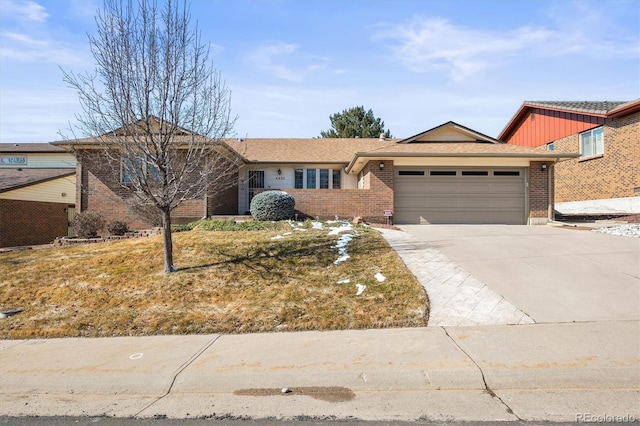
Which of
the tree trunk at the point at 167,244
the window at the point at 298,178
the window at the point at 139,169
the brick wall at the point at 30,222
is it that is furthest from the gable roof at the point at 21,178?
the tree trunk at the point at 167,244

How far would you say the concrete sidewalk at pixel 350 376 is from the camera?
395 cm

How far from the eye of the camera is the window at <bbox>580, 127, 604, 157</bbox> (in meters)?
19.7

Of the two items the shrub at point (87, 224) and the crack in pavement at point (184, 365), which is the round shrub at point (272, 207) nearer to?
the shrub at point (87, 224)

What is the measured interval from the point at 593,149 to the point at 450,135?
7864mm

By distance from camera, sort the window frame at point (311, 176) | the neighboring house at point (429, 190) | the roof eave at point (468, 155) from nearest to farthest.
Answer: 1. the roof eave at point (468, 155)
2. the neighboring house at point (429, 190)
3. the window frame at point (311, 176)

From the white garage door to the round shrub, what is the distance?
427cm

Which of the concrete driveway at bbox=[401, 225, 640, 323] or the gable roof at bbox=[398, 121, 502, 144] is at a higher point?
the gable roof at bbox=[398, 121, 502, 144]

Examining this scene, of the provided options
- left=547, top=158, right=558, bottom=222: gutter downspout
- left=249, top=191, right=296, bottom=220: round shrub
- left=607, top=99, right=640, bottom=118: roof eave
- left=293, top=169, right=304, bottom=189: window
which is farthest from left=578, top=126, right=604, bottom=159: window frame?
left=249, top=191, right=296, bottom=220: round shrub

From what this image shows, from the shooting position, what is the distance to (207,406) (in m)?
4.06

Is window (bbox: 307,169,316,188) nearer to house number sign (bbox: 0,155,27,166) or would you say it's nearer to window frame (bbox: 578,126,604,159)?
window frame (bbox: 578,126,604,159)

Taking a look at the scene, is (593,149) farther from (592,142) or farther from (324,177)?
(324,177)

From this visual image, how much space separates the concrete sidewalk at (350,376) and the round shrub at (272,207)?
8.51m

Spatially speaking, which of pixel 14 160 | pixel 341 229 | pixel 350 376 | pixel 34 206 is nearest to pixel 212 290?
pixel 350 376

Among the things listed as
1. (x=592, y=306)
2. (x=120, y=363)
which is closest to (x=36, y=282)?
(x=120, y=363)
